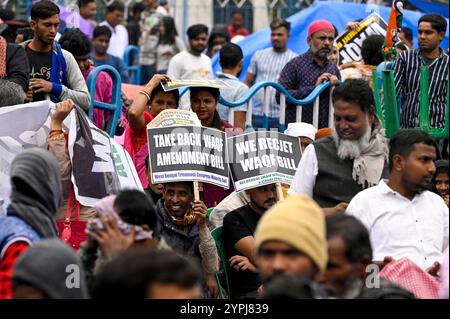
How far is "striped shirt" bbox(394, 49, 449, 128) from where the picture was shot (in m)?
11.3

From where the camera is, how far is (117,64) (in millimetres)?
16703

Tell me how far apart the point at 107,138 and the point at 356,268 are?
129 inches

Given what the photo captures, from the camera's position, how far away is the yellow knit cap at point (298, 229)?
541 cm

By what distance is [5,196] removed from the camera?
8.36m

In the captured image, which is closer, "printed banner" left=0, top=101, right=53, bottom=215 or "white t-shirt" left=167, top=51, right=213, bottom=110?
"printed banner" left=0, top=101, right=53, bottom=215

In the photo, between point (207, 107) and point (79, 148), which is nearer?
point (79, 148)

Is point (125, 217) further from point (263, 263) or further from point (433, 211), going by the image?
point (433, 211)

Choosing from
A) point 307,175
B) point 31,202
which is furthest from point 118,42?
point 31,202

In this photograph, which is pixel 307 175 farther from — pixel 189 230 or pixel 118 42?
pixel 118 42

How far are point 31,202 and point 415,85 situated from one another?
555 cm

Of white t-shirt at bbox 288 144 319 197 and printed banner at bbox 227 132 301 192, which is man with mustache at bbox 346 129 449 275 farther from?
printed banner at bbox 227 132 301 192

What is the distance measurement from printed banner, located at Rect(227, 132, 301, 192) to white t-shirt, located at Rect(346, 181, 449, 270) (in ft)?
4.56

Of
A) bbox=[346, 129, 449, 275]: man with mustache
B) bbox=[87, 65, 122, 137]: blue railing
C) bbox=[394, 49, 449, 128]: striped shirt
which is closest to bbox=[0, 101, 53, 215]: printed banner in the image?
bbox=[87, 65, 122, 137]: blue railing

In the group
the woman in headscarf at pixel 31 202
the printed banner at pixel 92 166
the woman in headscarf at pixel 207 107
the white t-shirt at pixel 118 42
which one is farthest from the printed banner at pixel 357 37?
the woman in headscarf at pixel 31 202
